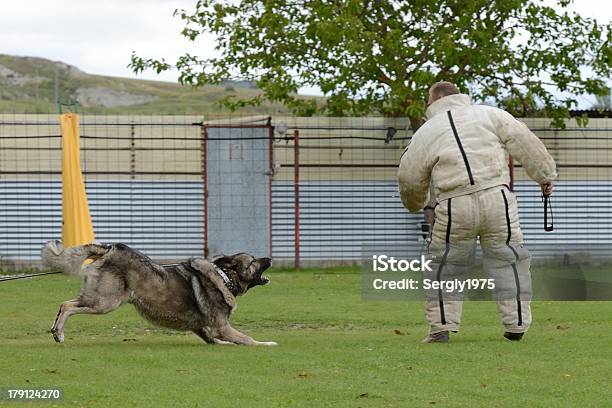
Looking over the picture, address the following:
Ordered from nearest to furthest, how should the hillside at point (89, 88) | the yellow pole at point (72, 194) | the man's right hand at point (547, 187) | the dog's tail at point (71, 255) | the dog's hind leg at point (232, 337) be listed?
the man's right hand at point (547, 187)
the dog's tail at point (71, 255)
the dog's hind leg at point (232, 337)
the yellow pole at point (72, 194)
the hillside at point (89, 88)

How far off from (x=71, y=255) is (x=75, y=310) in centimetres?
45

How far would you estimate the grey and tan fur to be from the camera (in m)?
9.84

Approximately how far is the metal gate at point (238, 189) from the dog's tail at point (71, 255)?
10.5 metres

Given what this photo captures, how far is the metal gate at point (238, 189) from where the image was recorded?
20.5 m

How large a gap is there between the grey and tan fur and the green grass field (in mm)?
238

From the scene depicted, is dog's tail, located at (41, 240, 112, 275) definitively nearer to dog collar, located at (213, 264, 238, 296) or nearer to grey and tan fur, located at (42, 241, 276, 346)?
grey and tan fur, located at (42, 241, 276, 346)

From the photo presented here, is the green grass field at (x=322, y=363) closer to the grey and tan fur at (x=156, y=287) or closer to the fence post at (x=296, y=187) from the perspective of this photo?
the grey and tan fur at (x=156, y=287)

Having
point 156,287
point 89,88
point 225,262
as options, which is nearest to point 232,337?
point 225,262

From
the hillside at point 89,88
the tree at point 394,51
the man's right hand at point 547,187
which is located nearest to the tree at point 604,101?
the tree at point 394,51

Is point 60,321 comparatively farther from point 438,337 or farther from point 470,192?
point 470,192

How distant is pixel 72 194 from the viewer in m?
16.7

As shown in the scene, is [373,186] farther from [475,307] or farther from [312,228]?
[475,307]

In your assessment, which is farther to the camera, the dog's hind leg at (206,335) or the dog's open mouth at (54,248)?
the dog's hind leg at (206,335)

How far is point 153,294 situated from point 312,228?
11.0m
